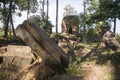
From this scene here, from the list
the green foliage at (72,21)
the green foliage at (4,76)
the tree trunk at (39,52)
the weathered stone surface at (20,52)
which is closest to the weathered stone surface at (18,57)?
the weathered stone surface at (20,52)

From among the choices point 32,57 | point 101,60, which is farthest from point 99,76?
point 32,57

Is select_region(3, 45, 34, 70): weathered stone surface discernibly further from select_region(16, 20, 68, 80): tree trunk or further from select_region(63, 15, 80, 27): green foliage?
select_region(63, 15, 80, 27): green foliage

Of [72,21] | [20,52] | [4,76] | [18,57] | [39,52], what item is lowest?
[4,76]

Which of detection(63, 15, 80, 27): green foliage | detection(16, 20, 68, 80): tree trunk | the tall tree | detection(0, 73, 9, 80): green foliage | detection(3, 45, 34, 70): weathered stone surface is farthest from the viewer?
the tall tree

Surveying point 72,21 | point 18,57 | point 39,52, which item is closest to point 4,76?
point 18,57

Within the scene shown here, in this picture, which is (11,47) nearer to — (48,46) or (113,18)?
(48,46)

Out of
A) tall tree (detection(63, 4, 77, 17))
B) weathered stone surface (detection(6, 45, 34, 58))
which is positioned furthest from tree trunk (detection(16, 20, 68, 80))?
tall tree (detection(63, 4, 77, 17))

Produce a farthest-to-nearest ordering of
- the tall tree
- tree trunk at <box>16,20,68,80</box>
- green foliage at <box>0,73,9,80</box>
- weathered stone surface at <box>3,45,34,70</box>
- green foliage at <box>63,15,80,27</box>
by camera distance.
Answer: the tall tree, green foliage at <box>63,15,80,27</box>, weathered stone surface at <box>3,45,34,70</box>, green foliage at <box>0,73,9,80</box>, tree trunk at <box>16,20,68,80</box>

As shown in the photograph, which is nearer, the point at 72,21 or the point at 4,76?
the point at 4,76

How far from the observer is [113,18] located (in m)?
35.6

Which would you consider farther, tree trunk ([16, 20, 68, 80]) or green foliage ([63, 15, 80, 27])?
green foliage ([63, 15, 80, 27])

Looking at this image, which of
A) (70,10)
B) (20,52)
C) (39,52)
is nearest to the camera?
(39,52)

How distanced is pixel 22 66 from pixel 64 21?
116 ft

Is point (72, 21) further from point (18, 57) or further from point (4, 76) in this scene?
point (4, 76)
